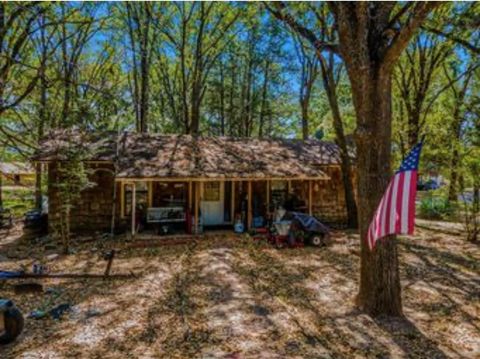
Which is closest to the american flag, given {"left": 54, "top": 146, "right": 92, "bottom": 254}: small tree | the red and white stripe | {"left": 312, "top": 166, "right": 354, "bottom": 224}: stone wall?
the red and white stripe

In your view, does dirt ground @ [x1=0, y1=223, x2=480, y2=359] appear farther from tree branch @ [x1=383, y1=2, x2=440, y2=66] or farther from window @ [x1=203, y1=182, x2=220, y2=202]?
tree branch @ [x1=383, y1=2, x2=440, y2=66]

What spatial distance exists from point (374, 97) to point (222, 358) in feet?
15.0

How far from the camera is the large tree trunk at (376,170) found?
517cm

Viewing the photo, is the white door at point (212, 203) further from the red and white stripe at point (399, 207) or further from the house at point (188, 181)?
the red and white stripe at point (399, 207)

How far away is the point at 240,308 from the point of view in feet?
18.4

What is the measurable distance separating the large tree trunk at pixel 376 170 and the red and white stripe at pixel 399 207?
3.59 ft

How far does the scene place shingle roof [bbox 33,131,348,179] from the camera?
10367mm

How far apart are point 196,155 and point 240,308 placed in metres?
7.37

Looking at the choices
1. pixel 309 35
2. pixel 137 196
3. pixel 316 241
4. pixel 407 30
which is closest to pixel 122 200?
pixel 137 196

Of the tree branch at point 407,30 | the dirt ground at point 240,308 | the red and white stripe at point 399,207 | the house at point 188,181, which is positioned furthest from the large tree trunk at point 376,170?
the house at point 188,181

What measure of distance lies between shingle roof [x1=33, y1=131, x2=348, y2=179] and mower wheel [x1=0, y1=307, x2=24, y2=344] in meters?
Result: 5.69

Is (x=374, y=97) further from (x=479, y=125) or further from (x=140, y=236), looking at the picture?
(x=140, y=236)

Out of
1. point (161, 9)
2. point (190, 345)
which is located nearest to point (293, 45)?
point (161, 9)

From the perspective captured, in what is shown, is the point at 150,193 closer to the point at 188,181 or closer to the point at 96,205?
the point at 188,181
